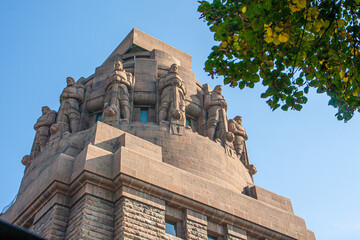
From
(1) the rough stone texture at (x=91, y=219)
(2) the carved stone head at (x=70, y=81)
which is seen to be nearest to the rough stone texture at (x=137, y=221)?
(1) the rough stone texture at (x=91, y=219)

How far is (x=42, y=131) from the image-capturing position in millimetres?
26781

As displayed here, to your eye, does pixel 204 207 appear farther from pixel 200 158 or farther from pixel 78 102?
pixel 78 102

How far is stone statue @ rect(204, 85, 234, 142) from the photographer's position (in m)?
26.1

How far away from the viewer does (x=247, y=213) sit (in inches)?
844

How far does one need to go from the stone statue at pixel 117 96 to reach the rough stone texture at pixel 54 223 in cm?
622

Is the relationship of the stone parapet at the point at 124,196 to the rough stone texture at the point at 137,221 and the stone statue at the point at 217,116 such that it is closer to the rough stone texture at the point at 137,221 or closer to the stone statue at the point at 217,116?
the rough stone texture at the point at 137,221

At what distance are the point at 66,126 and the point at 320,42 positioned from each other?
1702 cm

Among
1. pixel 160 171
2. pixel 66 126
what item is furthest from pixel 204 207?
pixel 66 126

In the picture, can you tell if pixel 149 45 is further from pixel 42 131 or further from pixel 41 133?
pixel 41 133

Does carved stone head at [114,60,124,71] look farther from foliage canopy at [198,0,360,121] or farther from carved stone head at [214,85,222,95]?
foliage canopy at [198,0,360,121]

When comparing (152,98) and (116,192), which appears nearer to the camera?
(116,192)

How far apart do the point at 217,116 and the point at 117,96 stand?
18.7ft

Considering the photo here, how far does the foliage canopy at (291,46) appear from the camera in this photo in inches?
430

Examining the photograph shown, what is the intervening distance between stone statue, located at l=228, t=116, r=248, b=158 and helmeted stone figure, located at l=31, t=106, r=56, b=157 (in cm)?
1002
